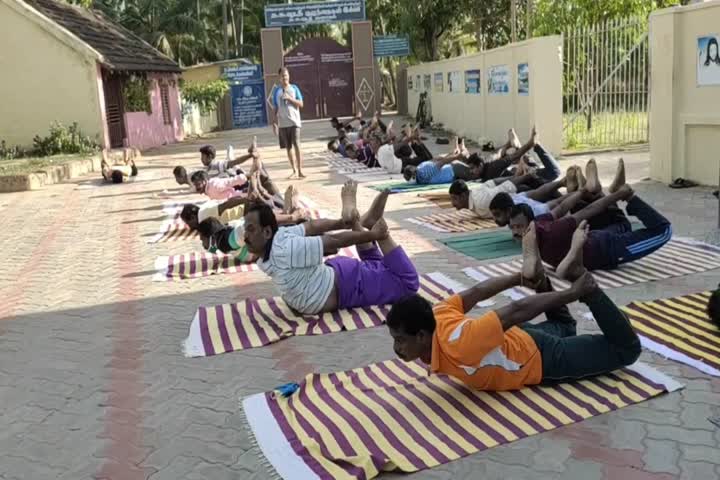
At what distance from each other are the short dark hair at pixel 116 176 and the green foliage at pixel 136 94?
26.9 ft

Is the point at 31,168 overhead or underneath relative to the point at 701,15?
underneath

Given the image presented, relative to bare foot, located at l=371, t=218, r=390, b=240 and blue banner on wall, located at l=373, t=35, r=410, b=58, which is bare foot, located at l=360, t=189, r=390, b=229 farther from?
blue banner on wall, located at l=373, t=35, r=410, b=58

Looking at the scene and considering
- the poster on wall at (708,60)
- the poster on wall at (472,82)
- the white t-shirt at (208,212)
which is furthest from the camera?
the poster on wall at (472,82)

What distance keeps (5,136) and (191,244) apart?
14023 millimetres

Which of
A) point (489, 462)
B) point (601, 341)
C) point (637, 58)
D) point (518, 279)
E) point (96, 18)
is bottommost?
point (489, 462)

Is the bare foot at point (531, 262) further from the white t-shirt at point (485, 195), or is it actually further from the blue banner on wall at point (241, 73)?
the blue banner on wall at point (241, 73)

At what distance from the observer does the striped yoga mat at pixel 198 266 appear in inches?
276

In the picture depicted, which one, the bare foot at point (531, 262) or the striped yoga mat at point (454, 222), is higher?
the bare foot at point (531, 262)

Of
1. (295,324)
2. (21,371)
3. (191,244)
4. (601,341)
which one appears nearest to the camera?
(601,341)

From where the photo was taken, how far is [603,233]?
5.70 m

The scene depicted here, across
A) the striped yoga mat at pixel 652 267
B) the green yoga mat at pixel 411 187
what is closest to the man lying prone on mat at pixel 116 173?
the green yoga mat at pixel 411 187

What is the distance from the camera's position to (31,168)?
52.0 ft

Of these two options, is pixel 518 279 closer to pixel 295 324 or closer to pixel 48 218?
pixel 295 324

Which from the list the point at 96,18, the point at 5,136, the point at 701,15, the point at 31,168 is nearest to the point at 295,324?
the point at 701,15
